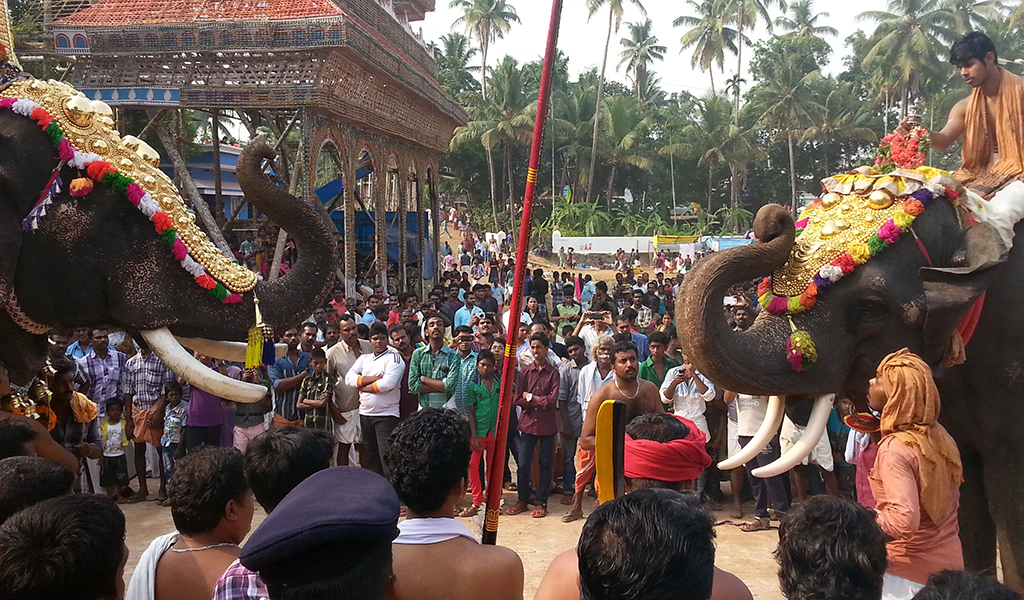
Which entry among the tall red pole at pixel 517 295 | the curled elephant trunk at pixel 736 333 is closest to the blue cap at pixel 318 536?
the tall red pole at pixel 517 295

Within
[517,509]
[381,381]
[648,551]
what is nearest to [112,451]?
[381,381]

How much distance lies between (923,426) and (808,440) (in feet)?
2.16

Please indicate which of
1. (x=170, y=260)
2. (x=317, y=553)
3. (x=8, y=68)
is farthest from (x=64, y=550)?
(x=8, y=68)

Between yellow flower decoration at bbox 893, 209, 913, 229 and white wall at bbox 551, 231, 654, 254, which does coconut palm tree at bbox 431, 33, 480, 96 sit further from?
yellow flower decoration at bbox 893, 209, 913, 229

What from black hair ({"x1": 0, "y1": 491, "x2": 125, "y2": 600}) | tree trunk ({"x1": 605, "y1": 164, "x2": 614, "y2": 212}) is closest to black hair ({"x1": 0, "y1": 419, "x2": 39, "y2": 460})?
black hair ({"x1": 0, "y1": 491, "x2": 125, "y2": 600})

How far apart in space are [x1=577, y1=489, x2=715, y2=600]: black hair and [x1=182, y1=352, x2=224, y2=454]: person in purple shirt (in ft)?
19.3

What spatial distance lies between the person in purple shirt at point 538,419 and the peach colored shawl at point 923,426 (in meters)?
4.21

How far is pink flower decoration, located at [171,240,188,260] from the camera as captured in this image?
3.24 meters

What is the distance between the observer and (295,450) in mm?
2670

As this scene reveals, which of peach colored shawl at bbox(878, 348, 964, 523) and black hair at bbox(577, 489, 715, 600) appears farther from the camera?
peach colored shawl at bbox(878, 348, 964, 523)

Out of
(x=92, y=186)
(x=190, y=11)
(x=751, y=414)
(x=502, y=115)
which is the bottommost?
(x=751, y=414)

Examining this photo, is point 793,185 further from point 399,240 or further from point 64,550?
point 64,550

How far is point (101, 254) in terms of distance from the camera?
3.24 metres

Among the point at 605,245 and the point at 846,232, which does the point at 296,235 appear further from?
the point at 605,245
